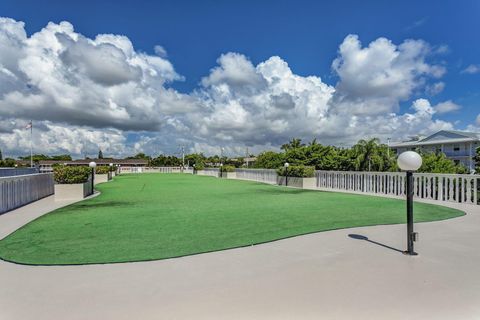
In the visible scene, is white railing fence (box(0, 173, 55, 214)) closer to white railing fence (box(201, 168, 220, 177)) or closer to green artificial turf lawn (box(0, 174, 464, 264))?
green artificial turf lawn (box(0, 174, 464, 264))

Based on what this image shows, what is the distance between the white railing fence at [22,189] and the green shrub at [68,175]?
0.72 meters

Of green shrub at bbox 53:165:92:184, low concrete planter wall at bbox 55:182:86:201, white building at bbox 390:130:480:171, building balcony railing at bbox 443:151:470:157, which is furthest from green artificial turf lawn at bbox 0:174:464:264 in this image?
building balcony railing at bbox 443:151:470:157

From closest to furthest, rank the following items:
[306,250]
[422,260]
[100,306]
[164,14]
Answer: [100,306]
[422,260]
[306,250]
[164,14]

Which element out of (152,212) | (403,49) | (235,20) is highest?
(235,20)

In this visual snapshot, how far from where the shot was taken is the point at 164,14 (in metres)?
13.7

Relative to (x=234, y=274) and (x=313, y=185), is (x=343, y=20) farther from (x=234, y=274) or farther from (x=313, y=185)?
(x=234, y=274)

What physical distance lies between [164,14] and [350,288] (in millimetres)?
14405

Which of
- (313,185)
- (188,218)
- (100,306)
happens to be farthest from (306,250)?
(313,185)

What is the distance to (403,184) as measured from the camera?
10.6m

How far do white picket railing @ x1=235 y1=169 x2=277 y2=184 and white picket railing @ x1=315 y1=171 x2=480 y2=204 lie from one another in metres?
4.75

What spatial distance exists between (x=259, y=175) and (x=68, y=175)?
14.0 m

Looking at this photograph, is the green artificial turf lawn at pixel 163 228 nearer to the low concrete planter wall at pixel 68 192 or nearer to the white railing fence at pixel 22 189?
the white railing fence at pixel 22 189

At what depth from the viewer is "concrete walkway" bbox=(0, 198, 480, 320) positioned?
227 cm

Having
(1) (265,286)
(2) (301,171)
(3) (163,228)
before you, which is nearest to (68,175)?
(3) (163,228)
